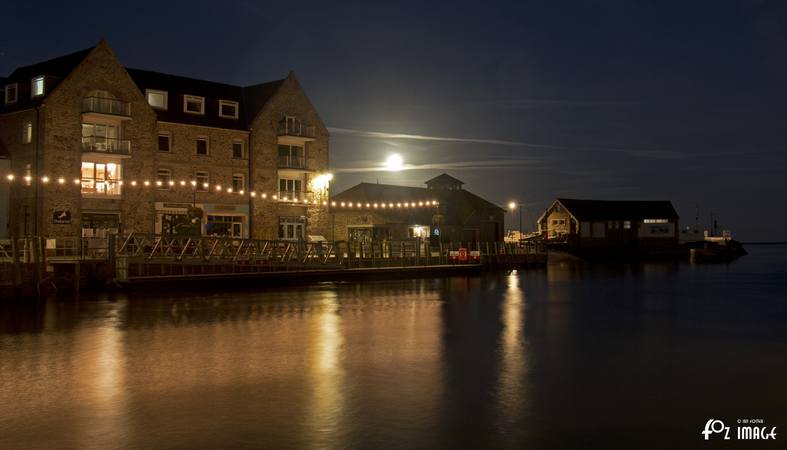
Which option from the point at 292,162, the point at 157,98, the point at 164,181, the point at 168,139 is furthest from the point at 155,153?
the point at 292,162

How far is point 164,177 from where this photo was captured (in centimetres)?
4934

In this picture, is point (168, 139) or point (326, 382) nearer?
point (326, 382)

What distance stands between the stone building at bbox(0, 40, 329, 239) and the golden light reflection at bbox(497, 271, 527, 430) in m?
21.6

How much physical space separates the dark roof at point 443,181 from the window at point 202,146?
39623 mm

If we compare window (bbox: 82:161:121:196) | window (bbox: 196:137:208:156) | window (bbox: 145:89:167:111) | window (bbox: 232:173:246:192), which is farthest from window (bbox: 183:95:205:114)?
window (bbox: 82:161:121:196)

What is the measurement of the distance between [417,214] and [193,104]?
1080 inches

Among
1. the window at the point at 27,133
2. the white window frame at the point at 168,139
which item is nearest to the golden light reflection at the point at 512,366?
the white window frame at the point at 168,139

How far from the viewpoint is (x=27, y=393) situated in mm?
12859

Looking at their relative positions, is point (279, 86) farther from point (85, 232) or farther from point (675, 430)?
point (675, 430)

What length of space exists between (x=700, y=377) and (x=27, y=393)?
13219 millimetres

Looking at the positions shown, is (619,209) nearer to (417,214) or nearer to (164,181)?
(417,214)

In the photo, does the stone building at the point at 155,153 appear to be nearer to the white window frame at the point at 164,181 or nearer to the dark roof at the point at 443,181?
the white window frame at the point at 164,181

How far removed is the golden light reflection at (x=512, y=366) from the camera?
40.0 feet

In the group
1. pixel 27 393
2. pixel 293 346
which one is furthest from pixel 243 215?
pixel 27 393
